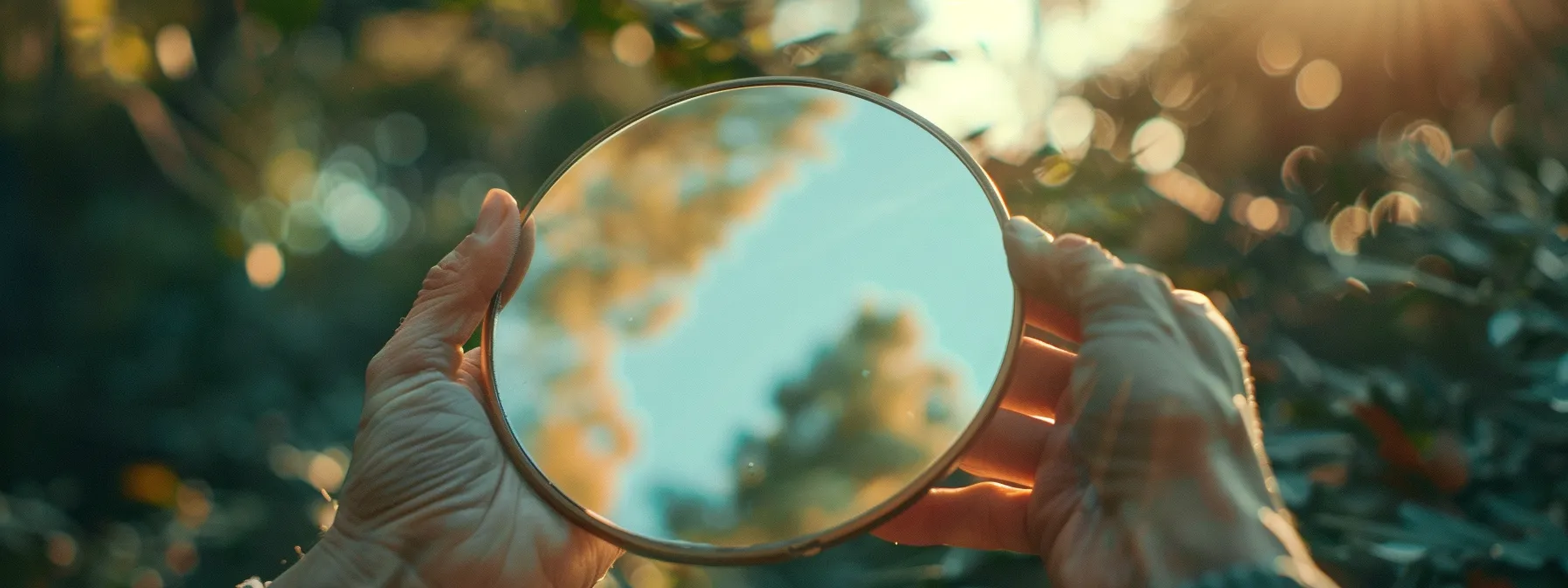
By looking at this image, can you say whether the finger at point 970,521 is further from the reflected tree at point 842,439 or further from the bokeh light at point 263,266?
the bokeh light at point 263,266

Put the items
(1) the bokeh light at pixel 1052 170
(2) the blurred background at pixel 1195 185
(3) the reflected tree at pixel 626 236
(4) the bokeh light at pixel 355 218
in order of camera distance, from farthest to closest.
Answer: (4) the bokeh light at pixel 355 218 < (1) the bokeh light at pixel 1052 170 < (2) the blurred background at pixel 1195 185 < (3) the reflected tree at pixel 626 236

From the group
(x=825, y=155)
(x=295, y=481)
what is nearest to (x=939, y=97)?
(x=825, y=155)

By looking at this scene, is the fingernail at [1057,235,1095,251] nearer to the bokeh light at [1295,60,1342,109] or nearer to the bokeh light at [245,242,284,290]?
the bokeh light at [1295,60,1342,109]

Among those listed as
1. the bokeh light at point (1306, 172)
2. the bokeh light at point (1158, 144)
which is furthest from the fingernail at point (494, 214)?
the bokeh light at point (1306, 172)

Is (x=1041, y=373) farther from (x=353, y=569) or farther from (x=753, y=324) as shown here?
(x=353, y=569)

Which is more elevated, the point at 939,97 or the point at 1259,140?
the point at 939,97

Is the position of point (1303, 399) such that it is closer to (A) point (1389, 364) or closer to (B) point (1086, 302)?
(A) point (1389, 364)
